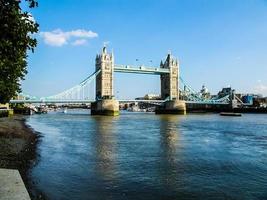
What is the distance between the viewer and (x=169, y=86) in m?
130

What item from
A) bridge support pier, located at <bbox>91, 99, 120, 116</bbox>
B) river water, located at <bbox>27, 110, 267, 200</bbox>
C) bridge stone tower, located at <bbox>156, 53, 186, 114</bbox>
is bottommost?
river water, located at <bbox>27, 110, 267, 200</bbox>

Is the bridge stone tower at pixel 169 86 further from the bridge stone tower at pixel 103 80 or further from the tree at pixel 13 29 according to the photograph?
the tree at pixel 13 29

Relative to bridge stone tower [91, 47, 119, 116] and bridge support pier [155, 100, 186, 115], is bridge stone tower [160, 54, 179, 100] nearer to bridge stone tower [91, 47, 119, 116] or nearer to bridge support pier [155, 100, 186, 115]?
bridge support pier [155, 100, 186, 115]

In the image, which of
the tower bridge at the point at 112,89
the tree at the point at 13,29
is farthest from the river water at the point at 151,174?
the tower bridge at the point at 112,89

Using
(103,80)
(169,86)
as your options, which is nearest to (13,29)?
(103,80)

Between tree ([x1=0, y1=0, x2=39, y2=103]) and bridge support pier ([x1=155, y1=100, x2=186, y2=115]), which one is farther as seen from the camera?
bridge support pier ([x1=155, y1=100, x2=186, y2=115])

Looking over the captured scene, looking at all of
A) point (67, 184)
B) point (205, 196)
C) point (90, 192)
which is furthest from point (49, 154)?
point (205, 196)

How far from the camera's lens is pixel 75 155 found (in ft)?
66.8

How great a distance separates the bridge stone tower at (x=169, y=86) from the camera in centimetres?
11588

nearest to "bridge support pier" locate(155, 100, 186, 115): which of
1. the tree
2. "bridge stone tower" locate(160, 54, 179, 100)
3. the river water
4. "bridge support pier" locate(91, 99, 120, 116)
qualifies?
"bridge stone tower" locate(160, 54, 179, 100)

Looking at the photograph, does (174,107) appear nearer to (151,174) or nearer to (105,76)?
(105,76)

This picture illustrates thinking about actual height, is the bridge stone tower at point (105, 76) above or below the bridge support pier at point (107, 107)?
above

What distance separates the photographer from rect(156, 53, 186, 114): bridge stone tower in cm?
11588

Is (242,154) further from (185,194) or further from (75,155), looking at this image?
(185,194)
